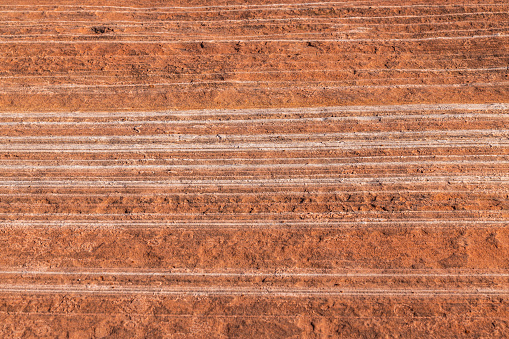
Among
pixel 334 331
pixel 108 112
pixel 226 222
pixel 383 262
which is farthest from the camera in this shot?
pixel 108 112

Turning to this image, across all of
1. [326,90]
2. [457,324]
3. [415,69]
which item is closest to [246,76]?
[326,90]

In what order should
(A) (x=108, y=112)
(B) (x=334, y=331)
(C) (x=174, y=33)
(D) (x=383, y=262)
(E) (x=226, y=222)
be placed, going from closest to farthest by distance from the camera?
(B) (x=334, y=331)
(D) (x=383, y=262)
(E) (x=226, y=222)
(A) (x=108, y=112)
(C) (x=174, y=33)

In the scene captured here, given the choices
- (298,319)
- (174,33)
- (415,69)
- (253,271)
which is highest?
(174,33)

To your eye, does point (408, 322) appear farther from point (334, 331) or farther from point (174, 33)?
point (174, 33)

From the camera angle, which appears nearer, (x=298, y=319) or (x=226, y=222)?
(x=298, y=319)

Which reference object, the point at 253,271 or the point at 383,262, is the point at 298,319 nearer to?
the point at 253,271

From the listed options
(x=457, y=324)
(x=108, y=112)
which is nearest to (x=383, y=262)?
(x=457, y=324)

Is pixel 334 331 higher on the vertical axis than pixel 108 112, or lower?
lower
